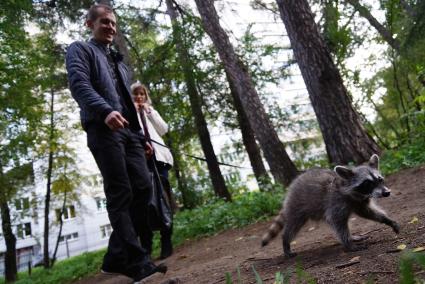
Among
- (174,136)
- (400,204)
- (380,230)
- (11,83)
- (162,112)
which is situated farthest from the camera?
(174,136)

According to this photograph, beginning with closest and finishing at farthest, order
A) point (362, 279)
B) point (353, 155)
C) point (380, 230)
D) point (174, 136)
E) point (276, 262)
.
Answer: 1. point (362, 279)
2. point (276, 262)
3. point (380, 230)
4. point (353, 155)
5. point (174, 136)

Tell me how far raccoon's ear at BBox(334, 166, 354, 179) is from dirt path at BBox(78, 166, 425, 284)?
60 cm

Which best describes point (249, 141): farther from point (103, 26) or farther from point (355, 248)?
point (355, 248)

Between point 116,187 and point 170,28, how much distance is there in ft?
36.3

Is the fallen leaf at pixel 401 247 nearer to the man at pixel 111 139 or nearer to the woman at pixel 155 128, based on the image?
the man at pixel 111 139

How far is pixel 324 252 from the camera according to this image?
12.2 ft

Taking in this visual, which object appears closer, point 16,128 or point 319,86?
point 319,86

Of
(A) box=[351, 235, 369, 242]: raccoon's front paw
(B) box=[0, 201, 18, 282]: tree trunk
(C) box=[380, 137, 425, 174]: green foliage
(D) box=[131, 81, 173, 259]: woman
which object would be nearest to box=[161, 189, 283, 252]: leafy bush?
(D) box=[131, 81, 173, 259]: woman

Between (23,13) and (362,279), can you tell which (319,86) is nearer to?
(362,279)

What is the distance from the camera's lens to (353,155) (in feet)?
25.0

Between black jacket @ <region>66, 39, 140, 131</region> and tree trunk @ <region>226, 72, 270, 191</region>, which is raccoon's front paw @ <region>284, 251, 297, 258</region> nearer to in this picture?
black jacket @ <region>66, 39, 140, 131</region>

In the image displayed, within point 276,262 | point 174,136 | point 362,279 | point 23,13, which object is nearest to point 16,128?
point 23,13

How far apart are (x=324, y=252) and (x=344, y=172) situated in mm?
762

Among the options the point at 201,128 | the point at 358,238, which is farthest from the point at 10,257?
the point at 358,238
